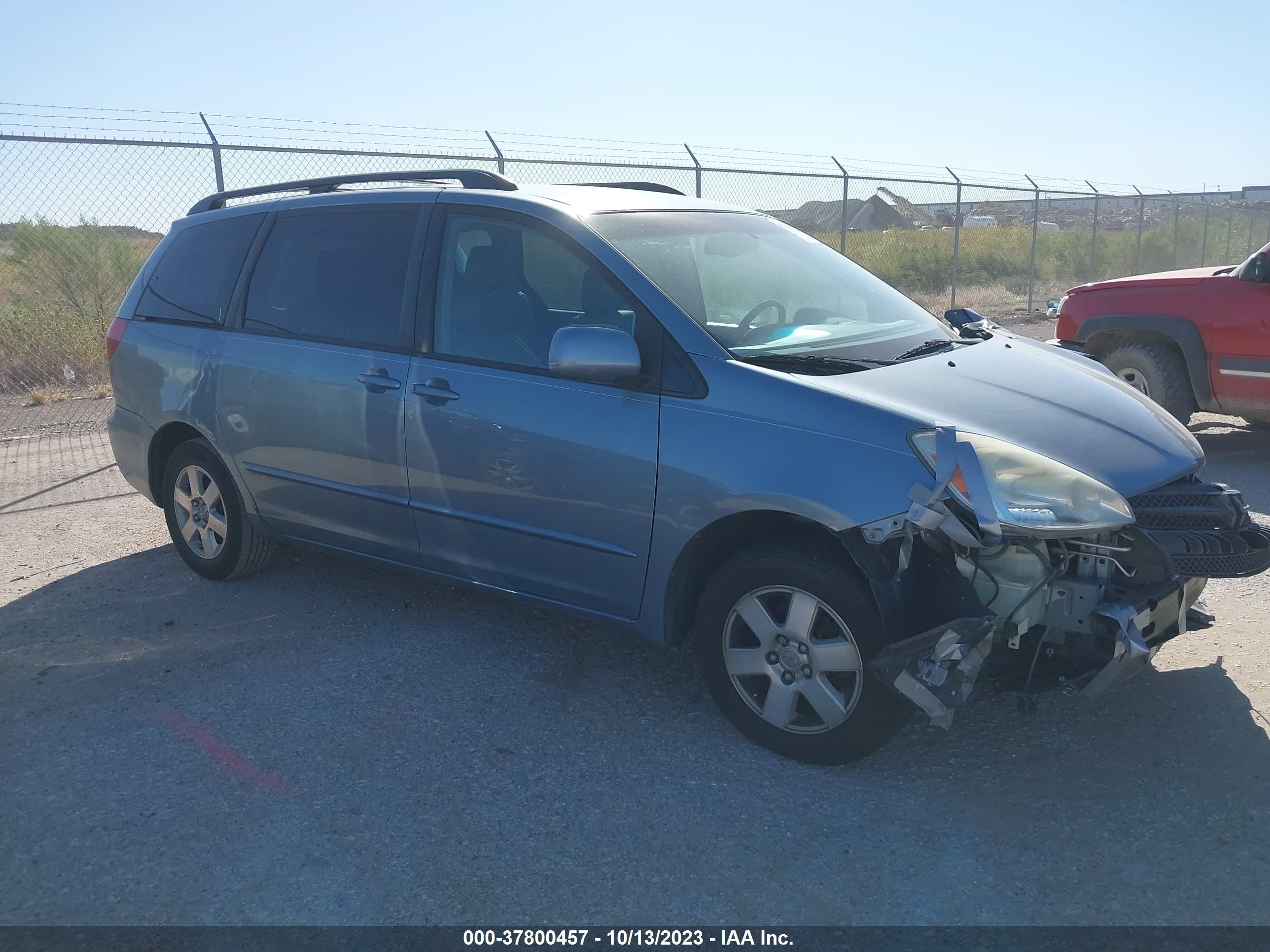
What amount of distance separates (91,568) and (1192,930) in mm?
5250

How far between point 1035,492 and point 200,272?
159 inches

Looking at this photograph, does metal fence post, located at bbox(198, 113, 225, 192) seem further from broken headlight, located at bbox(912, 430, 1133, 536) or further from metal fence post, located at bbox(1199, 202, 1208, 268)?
metal fence post, located at bbox(1199, 202, 1208, 268)

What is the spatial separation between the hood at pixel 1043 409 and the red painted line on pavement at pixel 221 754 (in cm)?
212

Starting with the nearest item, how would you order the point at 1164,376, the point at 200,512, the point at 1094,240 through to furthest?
the point at 200,512 < the point at 1164,376 < the point at 1094,240

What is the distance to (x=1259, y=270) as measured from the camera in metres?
6.90

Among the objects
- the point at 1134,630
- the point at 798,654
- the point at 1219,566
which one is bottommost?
the point at 798,654

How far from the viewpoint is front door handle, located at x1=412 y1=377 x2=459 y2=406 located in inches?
160

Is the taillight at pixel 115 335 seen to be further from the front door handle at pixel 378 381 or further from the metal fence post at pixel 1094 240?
the metal fence post at pixel 1094 240

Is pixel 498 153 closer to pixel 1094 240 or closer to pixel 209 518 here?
pixel 209 518

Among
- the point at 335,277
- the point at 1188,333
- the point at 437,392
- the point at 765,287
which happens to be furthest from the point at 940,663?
the point at 1188,333

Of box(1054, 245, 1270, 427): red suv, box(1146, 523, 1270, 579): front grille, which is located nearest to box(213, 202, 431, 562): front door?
box(1146, 523, 1270, 579): front grille

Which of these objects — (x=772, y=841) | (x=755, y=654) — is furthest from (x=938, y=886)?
(x=755, y=654)

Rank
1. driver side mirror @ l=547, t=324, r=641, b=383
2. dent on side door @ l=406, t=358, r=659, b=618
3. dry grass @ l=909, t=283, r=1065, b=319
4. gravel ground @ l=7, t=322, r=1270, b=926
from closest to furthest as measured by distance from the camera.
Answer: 1. gravel ground @ l=7, t=322, r=1270, b=926
2. driver side mirror @ l=547, t=324, r=641, b=383
3. dent on side door @ l=406, t=358, r=659, b=618
4. dry grass @ l=909, t=283, r=1065, b=319

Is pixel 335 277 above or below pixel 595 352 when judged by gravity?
above
